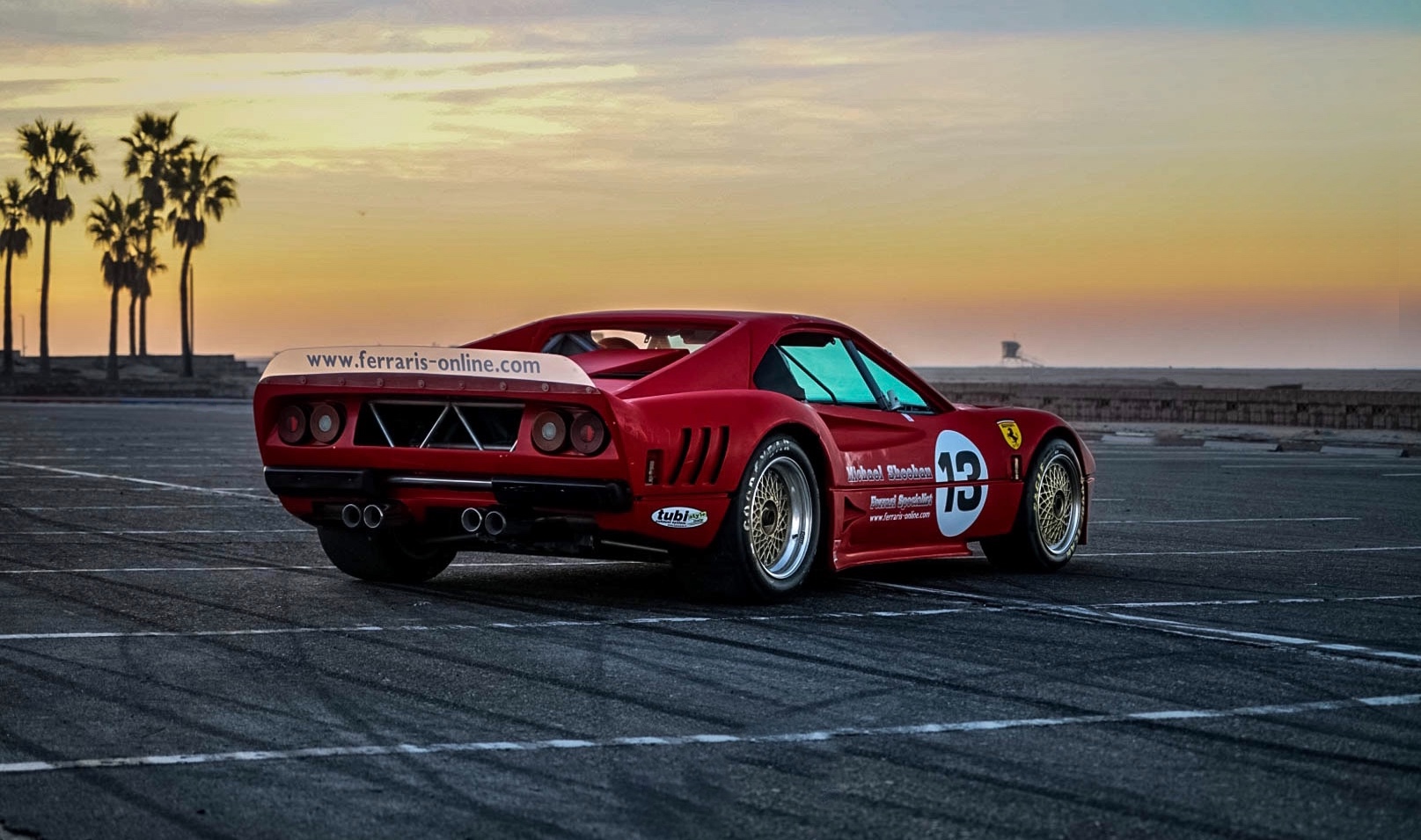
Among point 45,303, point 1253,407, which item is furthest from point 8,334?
point 1253,407

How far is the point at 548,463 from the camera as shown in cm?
764

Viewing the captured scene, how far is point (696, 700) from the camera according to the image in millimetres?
5598

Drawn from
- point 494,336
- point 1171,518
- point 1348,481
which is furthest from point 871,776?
point 1348,481

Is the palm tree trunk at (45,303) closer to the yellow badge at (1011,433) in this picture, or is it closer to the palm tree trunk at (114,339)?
the palm tree trunk at (114,339)

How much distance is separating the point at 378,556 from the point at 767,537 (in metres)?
1.92

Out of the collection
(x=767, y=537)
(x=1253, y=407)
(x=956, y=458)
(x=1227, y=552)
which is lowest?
(x=1227, y=552)

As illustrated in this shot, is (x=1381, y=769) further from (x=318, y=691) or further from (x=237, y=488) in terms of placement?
(x=237, y=488)

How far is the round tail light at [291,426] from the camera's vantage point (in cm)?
834

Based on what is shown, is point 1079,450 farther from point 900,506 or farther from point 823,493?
point 823,493

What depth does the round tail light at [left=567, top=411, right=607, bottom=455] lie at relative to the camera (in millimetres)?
7605

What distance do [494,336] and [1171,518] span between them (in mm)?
6242

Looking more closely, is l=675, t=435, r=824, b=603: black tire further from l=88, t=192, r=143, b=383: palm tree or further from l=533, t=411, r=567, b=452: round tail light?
l=88, t=192, r=143, b=383: palm tree

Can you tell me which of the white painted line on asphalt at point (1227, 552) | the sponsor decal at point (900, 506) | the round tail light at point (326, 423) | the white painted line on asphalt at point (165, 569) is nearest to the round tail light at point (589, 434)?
the round tail light at point (326, 423)

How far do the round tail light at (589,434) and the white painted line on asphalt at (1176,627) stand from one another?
1859mm
